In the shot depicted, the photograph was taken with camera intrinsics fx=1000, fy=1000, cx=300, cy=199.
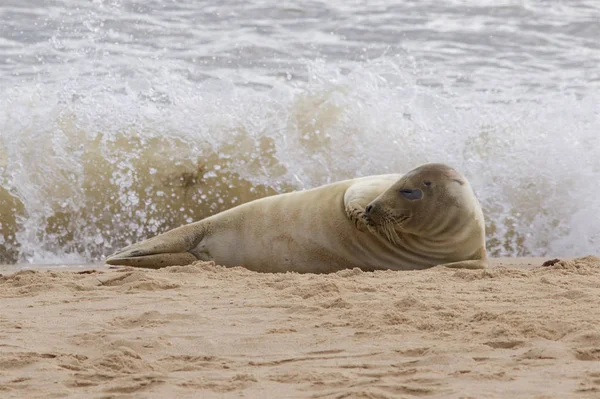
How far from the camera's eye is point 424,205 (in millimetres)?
5250

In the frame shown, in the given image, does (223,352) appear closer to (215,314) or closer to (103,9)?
(215,314)

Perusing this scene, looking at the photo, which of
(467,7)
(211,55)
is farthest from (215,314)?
(467,7)

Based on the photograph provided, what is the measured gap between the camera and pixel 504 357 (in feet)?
9.61

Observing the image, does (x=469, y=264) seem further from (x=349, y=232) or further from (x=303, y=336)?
(x=303, y=336)

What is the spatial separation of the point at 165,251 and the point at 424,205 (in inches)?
59.1

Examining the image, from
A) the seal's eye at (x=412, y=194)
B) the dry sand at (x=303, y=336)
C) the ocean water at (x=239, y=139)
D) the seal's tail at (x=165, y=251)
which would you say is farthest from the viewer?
the ocean water at (x=239, y=139)

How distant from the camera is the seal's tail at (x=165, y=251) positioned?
5.64m

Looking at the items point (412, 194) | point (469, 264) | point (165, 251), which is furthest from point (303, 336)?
point (165, 251)

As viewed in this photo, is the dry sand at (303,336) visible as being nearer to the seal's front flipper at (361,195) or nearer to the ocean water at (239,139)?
the seal's front flipper at (361,195)

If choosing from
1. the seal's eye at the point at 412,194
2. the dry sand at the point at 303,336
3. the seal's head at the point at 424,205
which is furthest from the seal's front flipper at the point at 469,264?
the dry sand at the point at 303,336

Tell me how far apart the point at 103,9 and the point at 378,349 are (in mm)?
10542

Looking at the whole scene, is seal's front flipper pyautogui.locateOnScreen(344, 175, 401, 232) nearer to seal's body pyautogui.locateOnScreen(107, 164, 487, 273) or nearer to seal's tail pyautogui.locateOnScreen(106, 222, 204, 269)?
seal's body pyautogui.locateOnScreen(107, 164, 487, 273)

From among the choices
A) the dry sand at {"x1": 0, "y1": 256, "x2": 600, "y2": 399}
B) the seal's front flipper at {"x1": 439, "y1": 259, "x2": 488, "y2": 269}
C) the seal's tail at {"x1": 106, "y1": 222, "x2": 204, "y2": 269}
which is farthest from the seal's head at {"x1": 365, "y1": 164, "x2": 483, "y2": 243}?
the seal's tail at {"x1": 106, "y1": 222, "x2": 204, "y2": 269}

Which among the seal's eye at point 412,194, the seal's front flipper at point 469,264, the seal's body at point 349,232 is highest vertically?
the seal's eye at point 412,194
